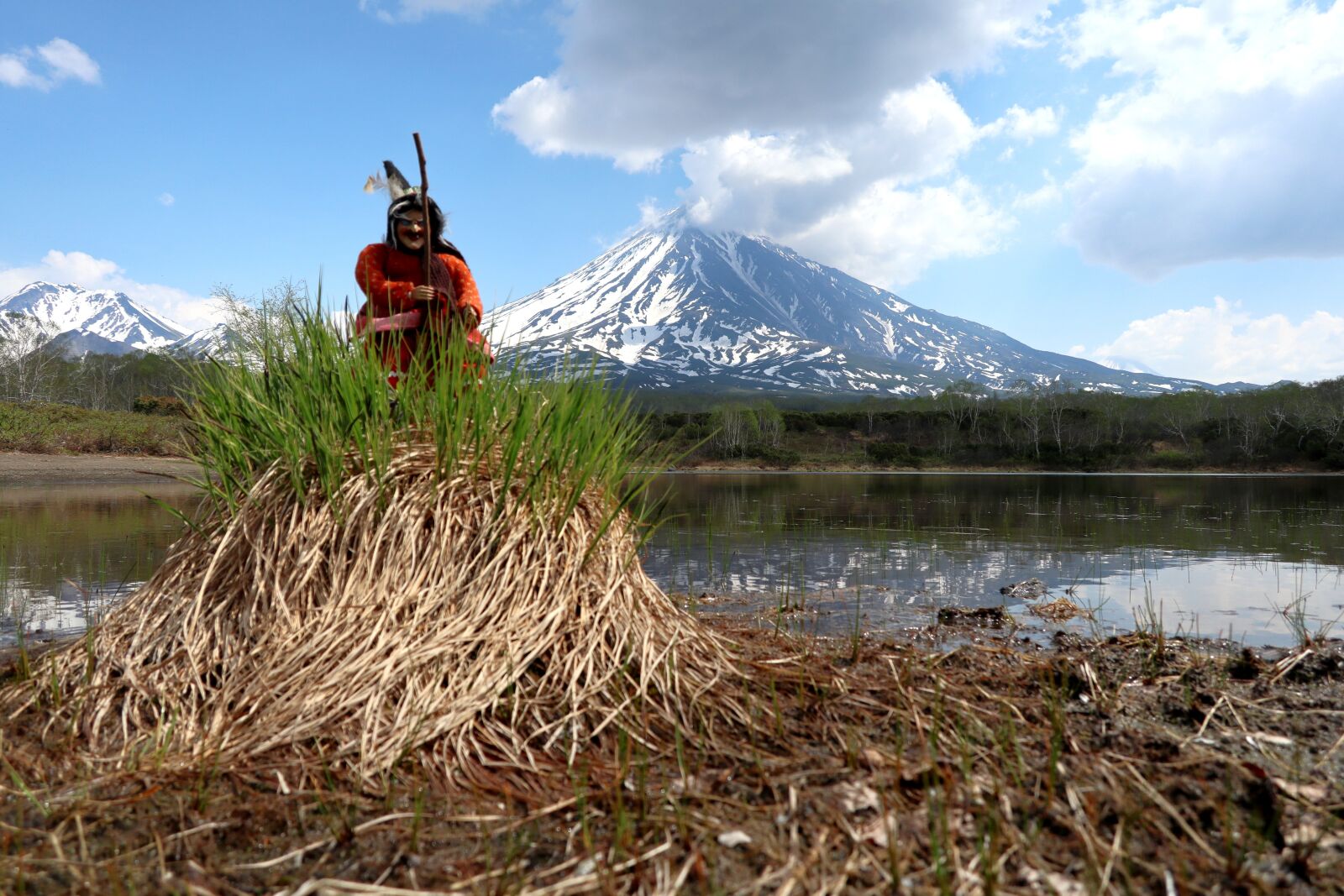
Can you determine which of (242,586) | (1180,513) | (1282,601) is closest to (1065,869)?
(242,586)

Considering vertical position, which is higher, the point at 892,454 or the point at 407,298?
the point at 407,298

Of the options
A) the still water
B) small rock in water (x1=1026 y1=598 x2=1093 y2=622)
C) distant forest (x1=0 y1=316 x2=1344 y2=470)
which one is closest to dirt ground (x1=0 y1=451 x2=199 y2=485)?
the still water

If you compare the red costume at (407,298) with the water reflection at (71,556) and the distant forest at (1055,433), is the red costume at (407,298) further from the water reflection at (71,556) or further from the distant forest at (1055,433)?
the distant forest at (1055,433)

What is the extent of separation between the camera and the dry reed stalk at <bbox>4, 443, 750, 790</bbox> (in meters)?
1.85

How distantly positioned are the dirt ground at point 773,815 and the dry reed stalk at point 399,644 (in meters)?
0.11

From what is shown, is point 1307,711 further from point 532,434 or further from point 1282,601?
point 1282,601

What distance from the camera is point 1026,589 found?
553 cm

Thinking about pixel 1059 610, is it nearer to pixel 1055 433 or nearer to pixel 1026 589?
pixel 1026 589

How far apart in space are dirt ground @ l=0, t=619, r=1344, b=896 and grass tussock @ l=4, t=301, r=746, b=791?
0.40ft

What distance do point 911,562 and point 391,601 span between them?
19.7ft

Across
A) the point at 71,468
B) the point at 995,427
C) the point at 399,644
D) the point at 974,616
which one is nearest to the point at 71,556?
the point at 399,644

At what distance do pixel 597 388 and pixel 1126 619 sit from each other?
3.94 meters

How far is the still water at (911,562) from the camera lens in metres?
4.47

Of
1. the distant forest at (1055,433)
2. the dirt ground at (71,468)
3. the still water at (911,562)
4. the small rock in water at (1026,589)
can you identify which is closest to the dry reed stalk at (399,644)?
the still water at (911,562)
